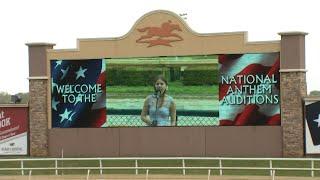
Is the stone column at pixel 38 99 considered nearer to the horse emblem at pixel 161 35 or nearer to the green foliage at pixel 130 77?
the green foliage at pixel 130 77

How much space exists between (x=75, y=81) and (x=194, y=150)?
27.3 feet

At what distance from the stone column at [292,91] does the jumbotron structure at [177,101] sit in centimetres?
5

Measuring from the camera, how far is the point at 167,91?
1853 inches

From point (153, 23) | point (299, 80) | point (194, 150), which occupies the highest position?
point (153, 23)

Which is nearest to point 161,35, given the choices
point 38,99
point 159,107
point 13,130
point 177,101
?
point 177,101

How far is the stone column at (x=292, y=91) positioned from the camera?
1748 inches

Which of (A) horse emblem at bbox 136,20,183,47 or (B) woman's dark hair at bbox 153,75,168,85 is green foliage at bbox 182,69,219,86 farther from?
(A) horse emblem at bbox 136,20,183,47

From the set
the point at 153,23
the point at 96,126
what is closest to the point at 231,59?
the point at 153,23

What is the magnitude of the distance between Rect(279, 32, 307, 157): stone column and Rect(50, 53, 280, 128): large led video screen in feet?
1.50

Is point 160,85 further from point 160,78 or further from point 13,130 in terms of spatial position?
point 13,130

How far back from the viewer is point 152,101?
156 feet

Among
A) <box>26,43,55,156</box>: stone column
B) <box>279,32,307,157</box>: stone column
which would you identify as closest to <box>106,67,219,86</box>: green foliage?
<box>279,32,307,157</box>: stone column

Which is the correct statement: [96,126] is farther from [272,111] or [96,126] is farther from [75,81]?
[272,111]

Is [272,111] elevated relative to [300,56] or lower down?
lower down
